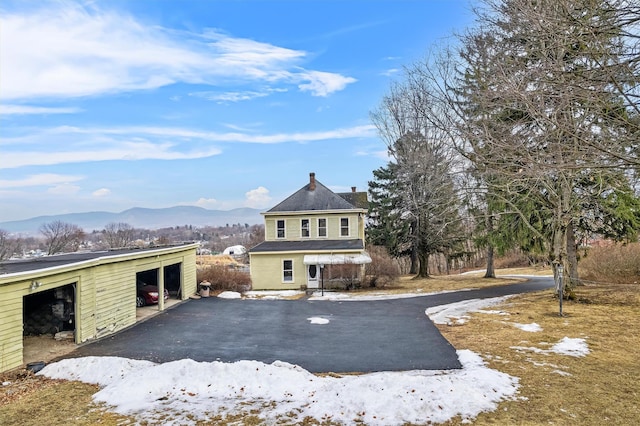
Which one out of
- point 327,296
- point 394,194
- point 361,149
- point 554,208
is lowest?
point 327,296

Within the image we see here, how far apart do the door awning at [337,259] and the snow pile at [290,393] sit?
15145 mm

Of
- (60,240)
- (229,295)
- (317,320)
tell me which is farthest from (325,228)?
(60,240)

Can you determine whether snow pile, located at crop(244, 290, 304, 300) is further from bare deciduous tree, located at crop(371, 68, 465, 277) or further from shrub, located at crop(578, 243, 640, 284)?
shrub, located at crop(578, 243, 640, 284)

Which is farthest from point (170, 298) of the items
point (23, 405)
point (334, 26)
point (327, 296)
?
point (334, 26)

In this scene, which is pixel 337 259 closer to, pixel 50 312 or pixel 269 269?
pixel 269 269

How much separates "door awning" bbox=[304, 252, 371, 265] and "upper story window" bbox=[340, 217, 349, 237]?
3.09 metres

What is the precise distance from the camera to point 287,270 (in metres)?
26.4

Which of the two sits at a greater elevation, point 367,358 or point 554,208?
point 554,208

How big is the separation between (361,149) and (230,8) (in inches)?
859

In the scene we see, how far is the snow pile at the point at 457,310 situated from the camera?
14069 mm

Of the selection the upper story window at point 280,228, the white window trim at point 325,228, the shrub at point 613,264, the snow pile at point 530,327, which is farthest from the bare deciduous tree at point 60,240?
the shrub at point 613,264

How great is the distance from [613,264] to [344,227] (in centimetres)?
1607

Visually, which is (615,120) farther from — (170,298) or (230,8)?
(170,298)

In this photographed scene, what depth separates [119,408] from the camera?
676 cm
